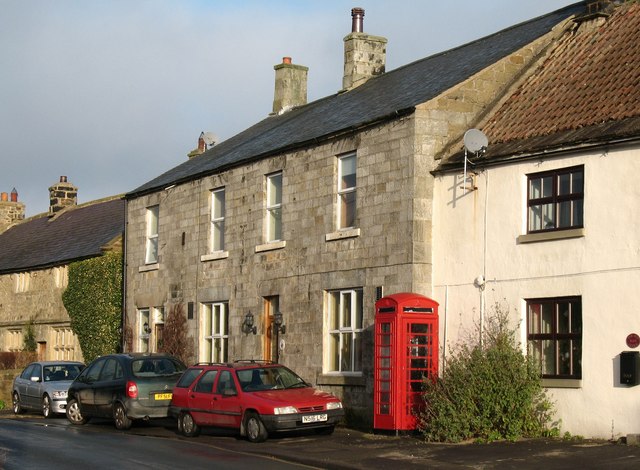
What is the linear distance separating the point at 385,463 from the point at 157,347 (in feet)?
52.2

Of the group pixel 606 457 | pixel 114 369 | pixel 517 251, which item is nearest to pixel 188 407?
pixel 114 369

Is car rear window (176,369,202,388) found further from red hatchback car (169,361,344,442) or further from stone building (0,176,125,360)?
stone building (0,176,125,360)

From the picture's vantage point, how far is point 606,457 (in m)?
15.8

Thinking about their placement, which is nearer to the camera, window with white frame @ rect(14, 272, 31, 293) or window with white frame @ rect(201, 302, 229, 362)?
window with white frame @ rect(201, 302, 229, 362)

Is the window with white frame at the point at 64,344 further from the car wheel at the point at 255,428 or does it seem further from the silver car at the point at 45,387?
the car wheel at the point at 255,428

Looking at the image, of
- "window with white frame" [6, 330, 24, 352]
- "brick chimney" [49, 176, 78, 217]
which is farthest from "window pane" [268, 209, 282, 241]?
"brick chimney" [49, 176, 78, 217]

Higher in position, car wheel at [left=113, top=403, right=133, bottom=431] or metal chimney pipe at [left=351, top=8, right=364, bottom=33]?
metal chimney pipe at [left=351, top=8, right=364, bottom=33]

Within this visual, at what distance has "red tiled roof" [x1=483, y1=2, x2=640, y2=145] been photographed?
63.2ft

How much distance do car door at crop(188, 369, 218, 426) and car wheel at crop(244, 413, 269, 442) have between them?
47.2 inches

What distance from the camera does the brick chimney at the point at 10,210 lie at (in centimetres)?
5528

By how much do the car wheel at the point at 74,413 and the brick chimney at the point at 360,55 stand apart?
11.8 metres

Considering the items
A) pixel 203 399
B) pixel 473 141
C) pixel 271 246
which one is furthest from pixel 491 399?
pixel 271 246

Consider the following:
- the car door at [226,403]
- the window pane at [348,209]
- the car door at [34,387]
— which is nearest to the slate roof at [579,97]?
the window pane at [348,209]

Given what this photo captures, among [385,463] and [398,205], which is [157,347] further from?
[385,463]
